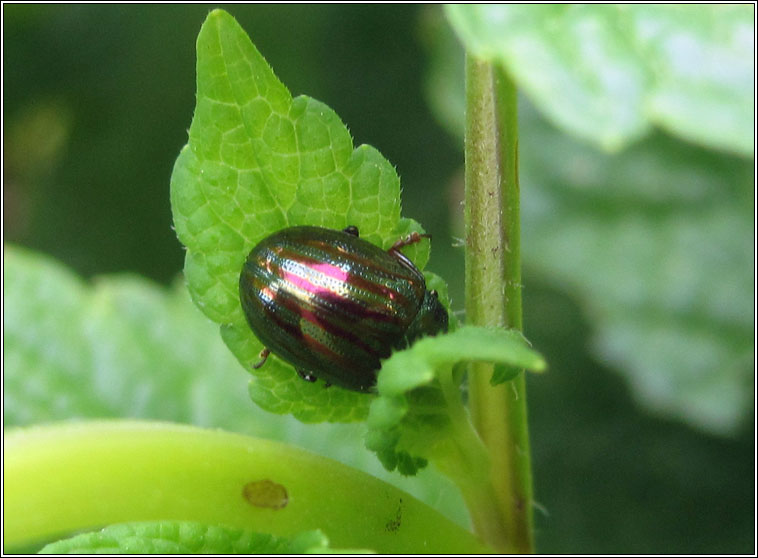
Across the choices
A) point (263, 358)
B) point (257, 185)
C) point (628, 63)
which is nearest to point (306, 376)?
point (263, 358)

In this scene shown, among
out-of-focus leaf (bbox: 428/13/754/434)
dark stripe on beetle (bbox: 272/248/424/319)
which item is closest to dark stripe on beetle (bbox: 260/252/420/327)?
dark stripe on beetle (bbox: 272/248/424/319)

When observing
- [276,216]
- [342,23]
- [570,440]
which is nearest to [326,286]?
[276,216]

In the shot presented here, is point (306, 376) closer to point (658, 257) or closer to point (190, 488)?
point (190, 488)

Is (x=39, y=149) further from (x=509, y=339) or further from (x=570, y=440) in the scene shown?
(x=509, y=339)

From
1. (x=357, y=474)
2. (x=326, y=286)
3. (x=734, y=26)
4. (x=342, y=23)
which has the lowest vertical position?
(x=357, y=474)

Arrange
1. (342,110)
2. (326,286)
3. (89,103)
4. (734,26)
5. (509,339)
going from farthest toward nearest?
(89,103)
(342,110)
(326,286)
(509,339)
(734,26)

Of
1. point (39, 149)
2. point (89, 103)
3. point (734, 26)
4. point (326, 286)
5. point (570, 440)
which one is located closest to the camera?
point (734, 26)

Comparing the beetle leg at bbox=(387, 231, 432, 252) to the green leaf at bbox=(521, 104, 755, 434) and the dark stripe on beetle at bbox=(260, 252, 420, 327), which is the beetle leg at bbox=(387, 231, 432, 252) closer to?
the dark stripe on beetle at bbox=(260, 252, 420, 327)
